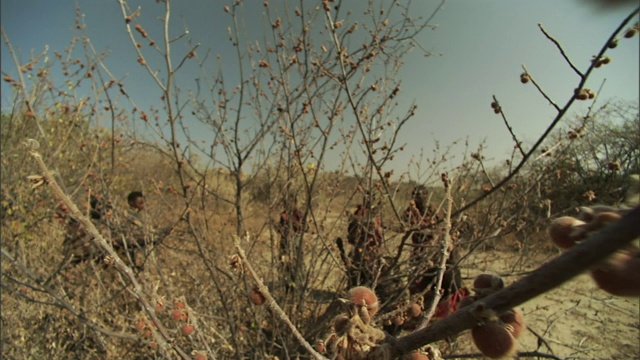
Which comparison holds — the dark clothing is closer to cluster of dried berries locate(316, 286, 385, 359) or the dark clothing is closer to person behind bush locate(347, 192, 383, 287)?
person behind bush locate(347, 192, 383, 287)

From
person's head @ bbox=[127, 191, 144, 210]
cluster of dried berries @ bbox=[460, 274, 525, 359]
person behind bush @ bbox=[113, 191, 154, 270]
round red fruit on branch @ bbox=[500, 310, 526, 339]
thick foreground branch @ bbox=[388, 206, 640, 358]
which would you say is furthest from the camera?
person's head @ bbox=[127, 191, 144, 210]

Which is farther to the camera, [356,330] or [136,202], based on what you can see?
[136,202]

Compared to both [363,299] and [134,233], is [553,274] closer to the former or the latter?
[363,299]

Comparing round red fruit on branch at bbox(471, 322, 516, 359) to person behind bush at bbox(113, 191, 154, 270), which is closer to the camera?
round red fruit on branch at bbox(471, 322, 516, 359)

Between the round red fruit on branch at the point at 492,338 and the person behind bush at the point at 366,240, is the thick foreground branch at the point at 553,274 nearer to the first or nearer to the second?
the round red fruit on branch at the point at 492,338

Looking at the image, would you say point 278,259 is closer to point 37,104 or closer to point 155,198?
point 37,104

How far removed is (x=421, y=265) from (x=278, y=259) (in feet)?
4.59

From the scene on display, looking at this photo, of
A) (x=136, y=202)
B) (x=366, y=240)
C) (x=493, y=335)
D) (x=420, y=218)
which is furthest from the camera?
(x=136, y=202)

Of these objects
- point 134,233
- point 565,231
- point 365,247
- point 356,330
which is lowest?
point 134,233

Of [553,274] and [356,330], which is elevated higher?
[553,274]

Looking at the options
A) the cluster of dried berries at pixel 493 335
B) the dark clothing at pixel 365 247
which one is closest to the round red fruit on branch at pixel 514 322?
the cluster of dried berries at pixel 493 335

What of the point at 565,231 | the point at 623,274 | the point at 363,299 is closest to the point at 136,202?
the point at 363,299

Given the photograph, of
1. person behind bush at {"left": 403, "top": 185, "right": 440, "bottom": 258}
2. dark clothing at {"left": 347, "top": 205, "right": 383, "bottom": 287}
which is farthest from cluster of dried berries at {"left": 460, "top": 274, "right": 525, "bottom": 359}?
dark clothing at {"left": 347, "top": 205, "right": 383, "bottom": 287}

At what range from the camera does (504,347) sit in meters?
0.52
